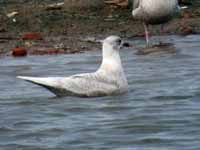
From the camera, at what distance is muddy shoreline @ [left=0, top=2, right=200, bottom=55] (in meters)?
16.0

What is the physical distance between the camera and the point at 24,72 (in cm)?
1363

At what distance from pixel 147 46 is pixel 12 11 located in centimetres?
419

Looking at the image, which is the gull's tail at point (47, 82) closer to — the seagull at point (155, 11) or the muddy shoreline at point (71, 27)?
the muddy shoreline at point (71, 27)

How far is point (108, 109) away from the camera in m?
10.9

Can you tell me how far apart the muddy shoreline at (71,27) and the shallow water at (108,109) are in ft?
3.48

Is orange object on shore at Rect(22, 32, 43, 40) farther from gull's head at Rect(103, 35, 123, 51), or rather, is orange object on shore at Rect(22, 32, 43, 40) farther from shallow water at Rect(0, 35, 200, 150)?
gull's head at Rect(103, 35, 123, 51)

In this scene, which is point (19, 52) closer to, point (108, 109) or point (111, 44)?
point (111, 44)

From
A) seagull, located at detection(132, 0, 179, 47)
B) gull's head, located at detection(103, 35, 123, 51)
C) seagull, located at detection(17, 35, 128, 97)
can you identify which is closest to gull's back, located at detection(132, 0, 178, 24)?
seagull, located at detection(132, 0, 179, 47)

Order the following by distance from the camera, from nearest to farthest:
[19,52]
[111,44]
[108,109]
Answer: [108,109] → [111,44] → [19,52]

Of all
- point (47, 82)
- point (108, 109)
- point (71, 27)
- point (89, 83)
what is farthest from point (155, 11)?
point (108, 109)

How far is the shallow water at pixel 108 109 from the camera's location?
9164 millimetres

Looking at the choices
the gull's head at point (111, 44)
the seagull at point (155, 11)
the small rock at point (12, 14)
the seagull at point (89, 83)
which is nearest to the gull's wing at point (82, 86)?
the seagull at point (89, 83)

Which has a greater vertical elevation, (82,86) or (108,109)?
(82,86)

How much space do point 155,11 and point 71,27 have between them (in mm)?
1979
